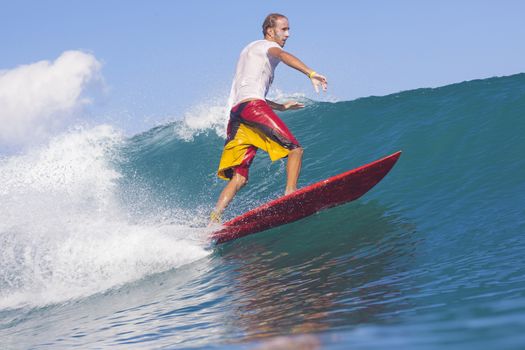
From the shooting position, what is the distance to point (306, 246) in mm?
5719

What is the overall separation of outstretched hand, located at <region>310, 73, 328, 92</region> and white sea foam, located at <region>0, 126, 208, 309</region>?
2164 mm

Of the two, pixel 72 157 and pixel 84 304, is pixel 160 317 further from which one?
pixel 72 157

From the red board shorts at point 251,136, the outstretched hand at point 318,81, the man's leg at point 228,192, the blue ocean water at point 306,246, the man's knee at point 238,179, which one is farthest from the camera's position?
the man's knee at point 238,179

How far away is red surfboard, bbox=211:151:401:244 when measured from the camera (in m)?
6.38

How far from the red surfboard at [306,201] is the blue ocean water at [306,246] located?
14 centimetres

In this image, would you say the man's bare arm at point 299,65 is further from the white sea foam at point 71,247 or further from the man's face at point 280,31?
the white sea foam at point 71,247

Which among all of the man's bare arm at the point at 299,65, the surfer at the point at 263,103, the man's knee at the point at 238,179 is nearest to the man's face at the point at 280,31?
the surfer at the point at 263,103

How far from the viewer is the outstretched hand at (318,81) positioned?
17.6 feet

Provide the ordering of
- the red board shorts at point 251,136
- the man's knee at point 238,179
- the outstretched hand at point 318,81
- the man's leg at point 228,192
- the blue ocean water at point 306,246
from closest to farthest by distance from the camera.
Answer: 1. the blue ocean water at point 306,246
2. the outstretched hand at point 318,81
3. the red board shorts at point 251,136
4. the man's leg at point 228,192
5. the man's knee at point 238,179

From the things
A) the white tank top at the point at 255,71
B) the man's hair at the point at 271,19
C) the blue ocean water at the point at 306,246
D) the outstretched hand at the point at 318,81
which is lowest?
the blue ocean water at the point at 306,246

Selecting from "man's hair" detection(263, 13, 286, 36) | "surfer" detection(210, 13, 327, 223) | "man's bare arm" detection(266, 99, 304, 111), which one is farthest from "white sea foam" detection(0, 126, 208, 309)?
"man's hair" detection(263, 13, 286, 36)

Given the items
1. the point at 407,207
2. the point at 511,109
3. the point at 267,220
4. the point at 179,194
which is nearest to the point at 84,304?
the point at 267,220

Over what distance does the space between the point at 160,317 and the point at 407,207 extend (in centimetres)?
335

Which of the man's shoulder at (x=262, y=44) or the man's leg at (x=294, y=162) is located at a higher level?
the man's shoulder at (x=262, y=44)
